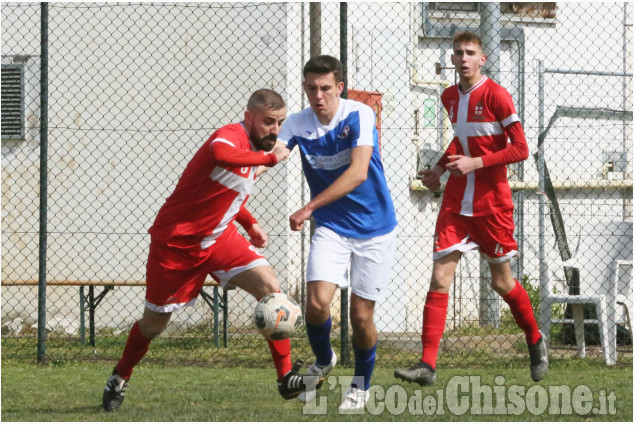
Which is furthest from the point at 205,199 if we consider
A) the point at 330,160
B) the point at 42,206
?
the point at 42,206

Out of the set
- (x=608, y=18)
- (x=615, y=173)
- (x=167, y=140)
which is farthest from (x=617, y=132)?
(x=167, y=140)

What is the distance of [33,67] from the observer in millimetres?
11328

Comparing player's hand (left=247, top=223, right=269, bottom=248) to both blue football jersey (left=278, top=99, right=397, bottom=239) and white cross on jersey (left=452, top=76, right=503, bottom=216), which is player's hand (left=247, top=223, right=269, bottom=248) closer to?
blue football jersey (left=278, top=99, right=397, bottom=239)

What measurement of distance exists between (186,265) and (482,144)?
2.21m

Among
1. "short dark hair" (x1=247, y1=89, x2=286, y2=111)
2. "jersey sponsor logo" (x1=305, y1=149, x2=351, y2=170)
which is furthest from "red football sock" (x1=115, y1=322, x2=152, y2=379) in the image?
"short dark hair" (x1=247, y1=89, x2=286, y2=111)

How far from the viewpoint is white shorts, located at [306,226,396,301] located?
246 inches

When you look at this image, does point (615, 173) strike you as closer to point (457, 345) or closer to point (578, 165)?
point (578, 165)

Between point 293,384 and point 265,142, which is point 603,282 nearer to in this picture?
point 293,384

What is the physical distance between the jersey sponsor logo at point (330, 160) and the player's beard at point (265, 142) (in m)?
0.29

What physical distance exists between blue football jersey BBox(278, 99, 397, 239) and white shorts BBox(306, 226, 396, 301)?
5 centimetres

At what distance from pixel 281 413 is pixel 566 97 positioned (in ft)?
25.0

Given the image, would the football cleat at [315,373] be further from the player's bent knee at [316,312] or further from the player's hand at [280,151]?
the player's hand at [280,151]

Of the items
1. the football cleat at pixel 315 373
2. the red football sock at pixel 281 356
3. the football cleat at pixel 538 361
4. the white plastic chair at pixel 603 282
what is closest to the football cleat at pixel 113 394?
the red football sock at pixel 281 356

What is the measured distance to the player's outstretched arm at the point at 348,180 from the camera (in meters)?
5.89
